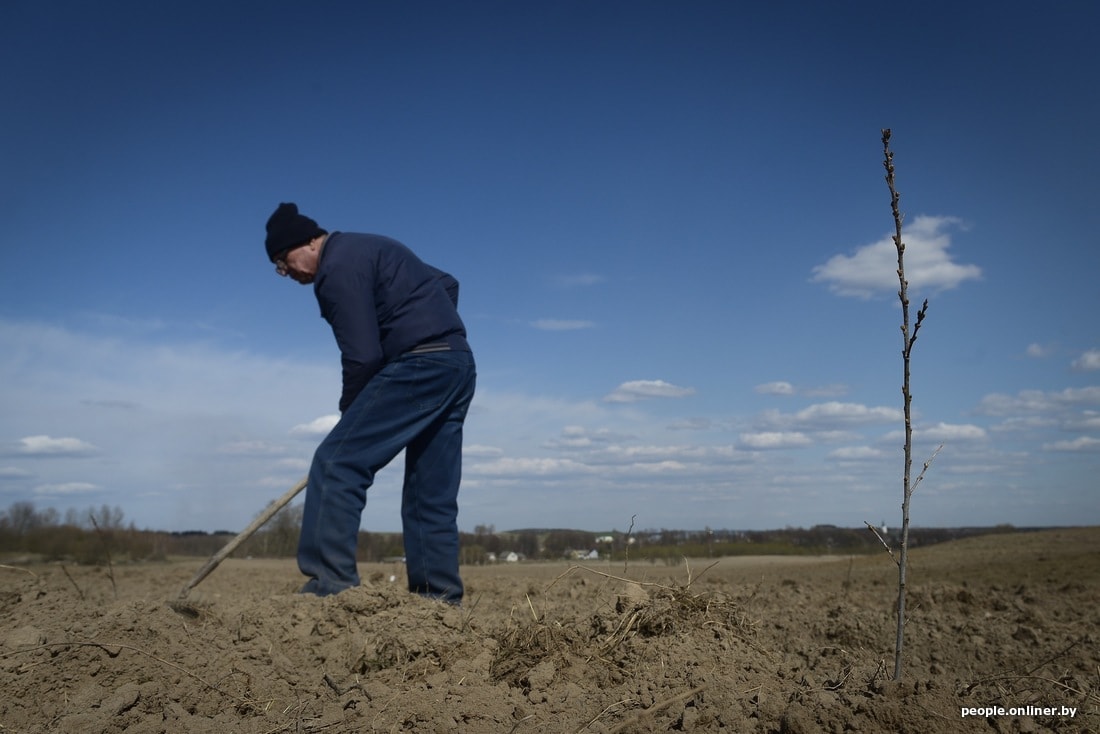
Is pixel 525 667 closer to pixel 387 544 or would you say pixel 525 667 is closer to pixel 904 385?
pixel 904 385

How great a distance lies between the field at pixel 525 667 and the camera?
81.0 inches

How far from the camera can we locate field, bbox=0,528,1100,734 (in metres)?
2.06

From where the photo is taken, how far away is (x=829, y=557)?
10711 mm

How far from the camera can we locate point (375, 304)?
4164mm

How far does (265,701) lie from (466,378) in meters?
2.03

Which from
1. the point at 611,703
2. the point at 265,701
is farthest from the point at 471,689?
the point at 265,701

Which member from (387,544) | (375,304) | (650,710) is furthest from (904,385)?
(387,544)

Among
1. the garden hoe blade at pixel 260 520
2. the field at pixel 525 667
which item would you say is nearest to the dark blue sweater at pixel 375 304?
the garden hoe blade at pixel 260 520

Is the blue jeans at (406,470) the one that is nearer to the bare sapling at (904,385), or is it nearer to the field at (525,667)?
the field at (525,667)

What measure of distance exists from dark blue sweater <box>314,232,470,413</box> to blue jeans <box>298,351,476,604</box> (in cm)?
9

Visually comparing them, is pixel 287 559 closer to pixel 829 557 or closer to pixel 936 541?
pixel 829 557

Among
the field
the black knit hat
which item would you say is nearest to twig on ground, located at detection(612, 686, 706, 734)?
the field

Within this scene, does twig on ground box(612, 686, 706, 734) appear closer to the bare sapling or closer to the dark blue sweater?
the bare sapling

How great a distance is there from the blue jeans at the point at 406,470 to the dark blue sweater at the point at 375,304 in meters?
0.09
